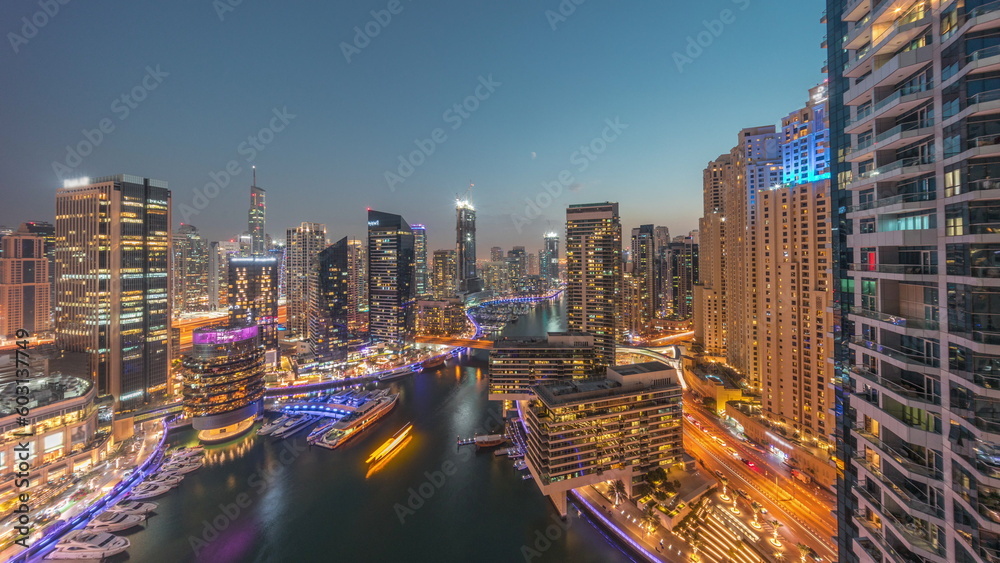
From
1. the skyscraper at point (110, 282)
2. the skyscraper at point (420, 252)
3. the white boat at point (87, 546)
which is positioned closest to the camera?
the white boat at point (87, 546)

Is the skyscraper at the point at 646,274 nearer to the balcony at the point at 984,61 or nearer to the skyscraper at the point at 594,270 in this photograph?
the skyscraper at the point at 594,270

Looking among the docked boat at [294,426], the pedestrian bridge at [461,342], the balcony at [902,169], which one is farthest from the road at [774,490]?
the pedestrian bridge at [461,342]

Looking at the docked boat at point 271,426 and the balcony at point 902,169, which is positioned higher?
the balcony at point 902,169

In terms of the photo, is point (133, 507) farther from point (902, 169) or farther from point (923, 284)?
point (902, 169)

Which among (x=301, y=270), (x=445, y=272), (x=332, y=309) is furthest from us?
(x=445, y=272)

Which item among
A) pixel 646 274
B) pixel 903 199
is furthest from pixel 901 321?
pixel 646 274

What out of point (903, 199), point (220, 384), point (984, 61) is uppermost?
point (984, 61)
